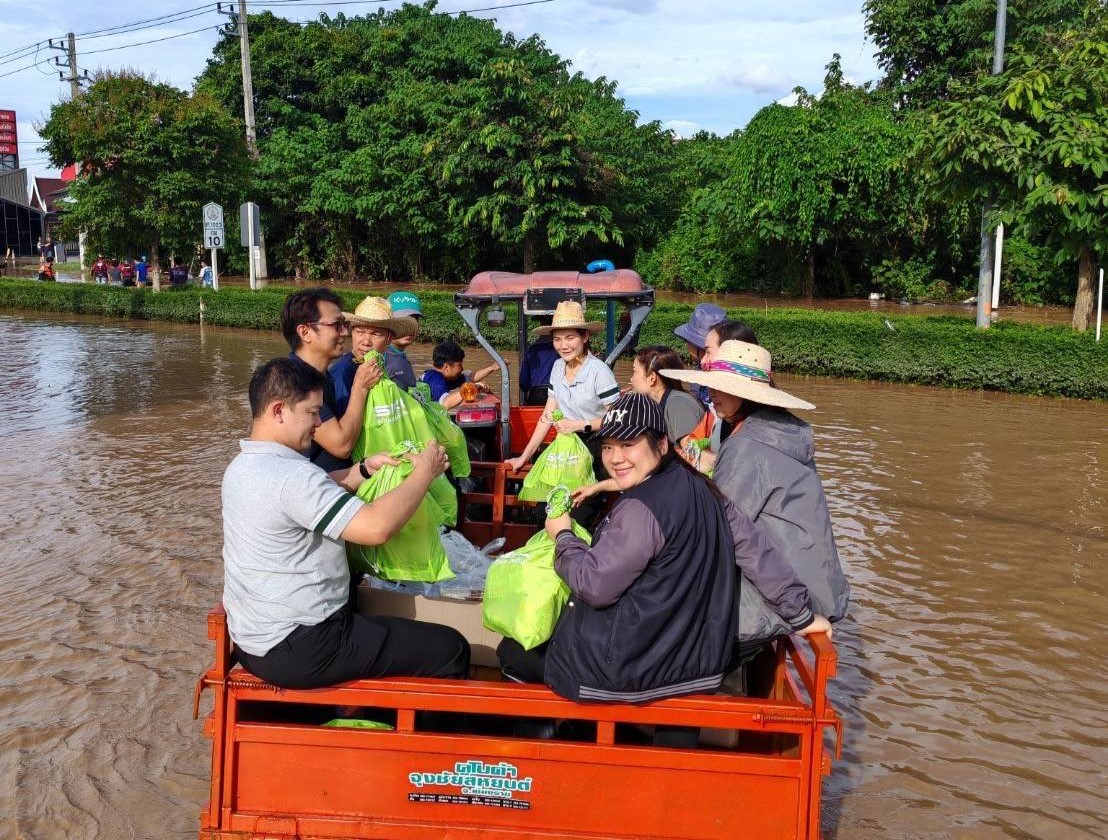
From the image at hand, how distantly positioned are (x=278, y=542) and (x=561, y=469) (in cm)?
229

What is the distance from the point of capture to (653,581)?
3027mm

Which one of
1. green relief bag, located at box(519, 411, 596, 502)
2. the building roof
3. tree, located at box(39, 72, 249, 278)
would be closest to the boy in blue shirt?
green relief bag, located at box(519, 411, 596, 502)

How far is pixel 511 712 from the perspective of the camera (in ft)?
10.3

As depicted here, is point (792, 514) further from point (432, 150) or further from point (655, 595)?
point (432, 150)

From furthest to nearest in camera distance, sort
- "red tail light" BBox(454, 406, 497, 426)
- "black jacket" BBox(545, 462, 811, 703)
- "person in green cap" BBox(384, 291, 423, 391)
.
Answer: "red tail light" BBox(454, 406, 497, 426), "person in green cap" BBox(384, 291, 423, 391), "black jacket" BBox(545, 462, 811, 703)

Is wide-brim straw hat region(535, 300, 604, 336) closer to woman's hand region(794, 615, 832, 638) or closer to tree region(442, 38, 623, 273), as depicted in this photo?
woman's hand region(794, 615, 832, 638)

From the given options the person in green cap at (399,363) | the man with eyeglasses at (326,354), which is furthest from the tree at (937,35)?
the man with eyeglasses at (326,354)

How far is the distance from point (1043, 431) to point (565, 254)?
67.2 ft

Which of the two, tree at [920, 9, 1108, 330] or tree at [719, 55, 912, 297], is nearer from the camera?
tree at [920, 9, 1108, 330]

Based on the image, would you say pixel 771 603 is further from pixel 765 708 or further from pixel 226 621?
pixel 226 621

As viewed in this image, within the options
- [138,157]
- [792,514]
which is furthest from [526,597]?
[138,157]

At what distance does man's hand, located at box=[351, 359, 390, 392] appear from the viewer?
4.19m

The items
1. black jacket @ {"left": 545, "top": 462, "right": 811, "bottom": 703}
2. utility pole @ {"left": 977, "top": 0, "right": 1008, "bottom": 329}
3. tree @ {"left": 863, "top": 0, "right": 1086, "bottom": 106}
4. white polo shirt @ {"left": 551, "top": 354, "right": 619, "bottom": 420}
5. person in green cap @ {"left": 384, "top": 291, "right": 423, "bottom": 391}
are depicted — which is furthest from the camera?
tree @ {"left": 863, "top": 0, "right": 1086, "bottom": 106}

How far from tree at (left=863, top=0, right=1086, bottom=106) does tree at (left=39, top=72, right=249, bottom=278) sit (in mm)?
18864
